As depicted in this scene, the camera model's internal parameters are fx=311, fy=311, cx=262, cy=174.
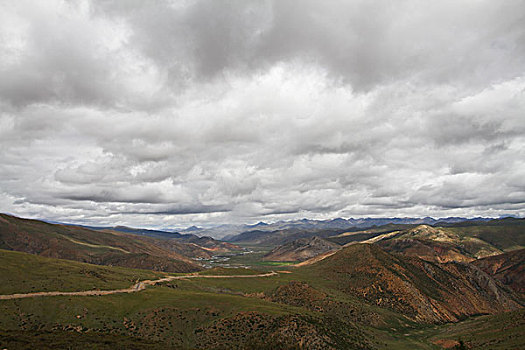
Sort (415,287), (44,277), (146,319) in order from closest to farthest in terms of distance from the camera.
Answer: (146,319) < (44,277) < (415,287)

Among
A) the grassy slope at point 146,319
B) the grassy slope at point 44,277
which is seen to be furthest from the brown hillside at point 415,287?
the grassy slope at point 44,277

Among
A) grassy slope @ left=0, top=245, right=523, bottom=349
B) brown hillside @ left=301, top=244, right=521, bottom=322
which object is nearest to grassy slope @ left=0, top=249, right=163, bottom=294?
grassy slope @ left=0, top=245, right=523, bottom=349

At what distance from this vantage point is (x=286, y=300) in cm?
13825

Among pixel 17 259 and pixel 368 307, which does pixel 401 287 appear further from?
pixel 17 259

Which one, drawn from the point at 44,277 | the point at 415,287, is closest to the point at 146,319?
the point at 44,277

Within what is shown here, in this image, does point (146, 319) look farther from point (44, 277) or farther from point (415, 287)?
point (415, 287)

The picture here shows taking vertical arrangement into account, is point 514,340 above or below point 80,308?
below

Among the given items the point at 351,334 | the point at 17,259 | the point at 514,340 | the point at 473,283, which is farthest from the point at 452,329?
the point at 17,259

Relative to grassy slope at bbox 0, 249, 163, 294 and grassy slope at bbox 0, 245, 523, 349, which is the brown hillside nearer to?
grassy slope at bbox 0, 245, 523, 349

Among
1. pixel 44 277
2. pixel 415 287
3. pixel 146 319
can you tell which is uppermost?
pixel 44 277

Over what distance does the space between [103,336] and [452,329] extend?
406 ft

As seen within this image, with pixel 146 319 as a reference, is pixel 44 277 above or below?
above

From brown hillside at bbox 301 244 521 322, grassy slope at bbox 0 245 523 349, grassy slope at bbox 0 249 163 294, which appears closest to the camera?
grassy slope at bbox 0 245 523 349

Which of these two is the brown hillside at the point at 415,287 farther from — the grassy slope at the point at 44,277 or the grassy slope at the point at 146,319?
the grassy slope at the point at 44,277
